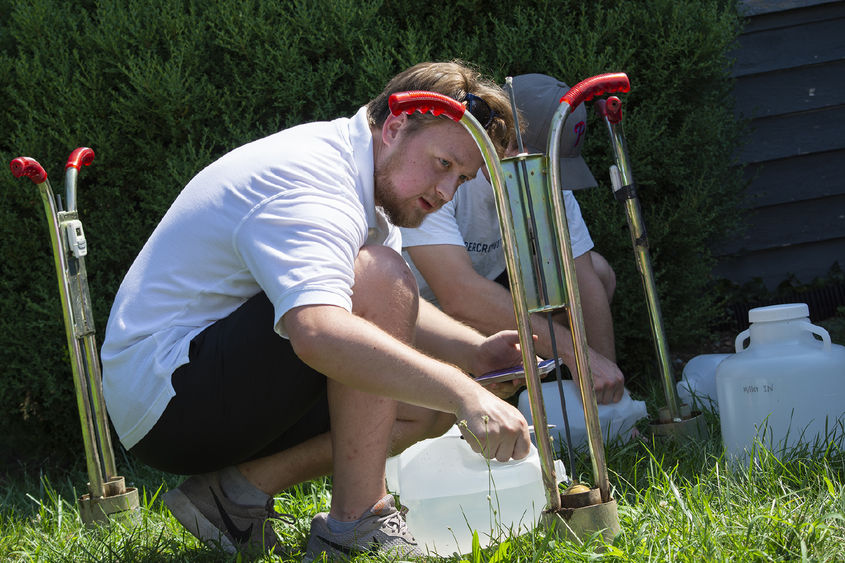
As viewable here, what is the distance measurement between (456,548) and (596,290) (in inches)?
53.8

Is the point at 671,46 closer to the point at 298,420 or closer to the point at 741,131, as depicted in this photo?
the point at 741,131

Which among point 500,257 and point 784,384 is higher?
point 500,257

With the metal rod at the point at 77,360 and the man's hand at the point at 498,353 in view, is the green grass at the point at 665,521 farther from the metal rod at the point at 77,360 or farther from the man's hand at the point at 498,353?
the man's hand at the point at 498,353

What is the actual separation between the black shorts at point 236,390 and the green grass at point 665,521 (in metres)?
0.28

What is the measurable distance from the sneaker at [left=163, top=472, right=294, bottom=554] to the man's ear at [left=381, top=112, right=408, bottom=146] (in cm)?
89

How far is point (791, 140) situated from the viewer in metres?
4.47

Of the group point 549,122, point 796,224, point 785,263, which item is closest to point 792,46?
point 796,224

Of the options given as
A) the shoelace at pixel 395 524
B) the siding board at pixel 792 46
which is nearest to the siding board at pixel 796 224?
the siding board at pixel 792 46

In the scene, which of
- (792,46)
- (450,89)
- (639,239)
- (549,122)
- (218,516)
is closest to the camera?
(218,516)

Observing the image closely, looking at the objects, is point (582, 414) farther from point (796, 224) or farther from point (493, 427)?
point (796, 224)

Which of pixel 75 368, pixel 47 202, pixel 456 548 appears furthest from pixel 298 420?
pixel 47 202

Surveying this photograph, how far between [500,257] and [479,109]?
1082mm

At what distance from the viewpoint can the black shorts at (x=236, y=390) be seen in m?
2.01

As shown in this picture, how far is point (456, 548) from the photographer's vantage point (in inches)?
84.5
